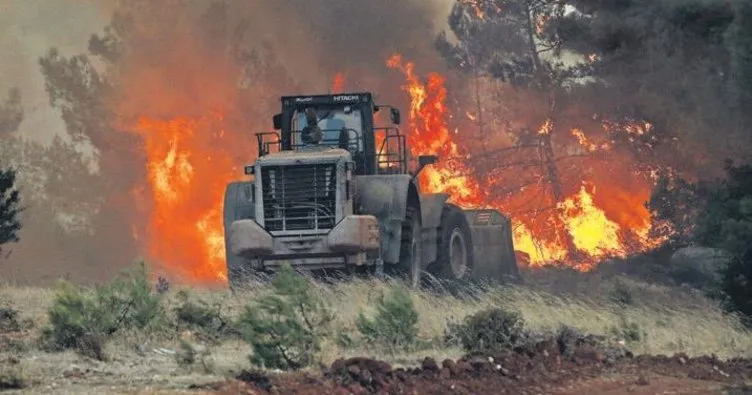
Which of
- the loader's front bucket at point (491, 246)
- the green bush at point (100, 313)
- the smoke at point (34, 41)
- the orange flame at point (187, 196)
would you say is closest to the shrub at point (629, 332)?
the green bush at point (100, 313)

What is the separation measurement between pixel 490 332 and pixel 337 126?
7542mm

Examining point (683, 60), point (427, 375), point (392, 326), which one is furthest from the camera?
point (683, 60)

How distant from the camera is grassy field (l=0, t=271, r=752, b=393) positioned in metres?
10.9

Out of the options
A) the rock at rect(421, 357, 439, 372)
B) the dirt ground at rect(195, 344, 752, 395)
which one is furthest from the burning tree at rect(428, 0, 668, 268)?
the rock at rect(421, 357, 439, 372)

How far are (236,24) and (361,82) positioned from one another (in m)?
4.90

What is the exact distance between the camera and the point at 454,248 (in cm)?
2241

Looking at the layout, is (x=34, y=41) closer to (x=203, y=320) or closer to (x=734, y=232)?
(x=203, y=320)

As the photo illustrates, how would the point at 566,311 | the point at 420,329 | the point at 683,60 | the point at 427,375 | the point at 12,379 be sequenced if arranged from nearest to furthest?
the point at 12,379, the point at 427,375, the point at 420,329, the point at 566,311, the point at 683,60

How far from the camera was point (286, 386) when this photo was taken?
9828 mm

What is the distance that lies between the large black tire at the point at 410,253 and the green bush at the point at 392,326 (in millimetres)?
5977

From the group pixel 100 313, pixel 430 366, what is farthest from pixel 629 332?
pixel 100 313

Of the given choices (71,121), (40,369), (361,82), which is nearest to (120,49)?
(71,121)

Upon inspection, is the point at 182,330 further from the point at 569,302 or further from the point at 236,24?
the point at 236,24

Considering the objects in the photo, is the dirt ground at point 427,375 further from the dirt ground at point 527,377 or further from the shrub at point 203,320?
the shrub at point 203,320
